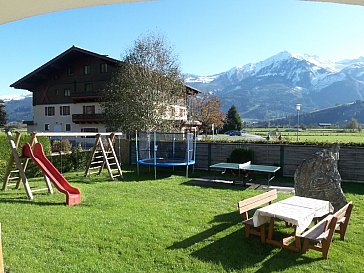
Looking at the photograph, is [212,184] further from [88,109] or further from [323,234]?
[88,109]

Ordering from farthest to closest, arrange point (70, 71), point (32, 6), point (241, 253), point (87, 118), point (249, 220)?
point (70, 71)
point (87, 118)
point (249, 220)
point (241, 253)
point (32, 6)

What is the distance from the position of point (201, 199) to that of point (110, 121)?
19070mm

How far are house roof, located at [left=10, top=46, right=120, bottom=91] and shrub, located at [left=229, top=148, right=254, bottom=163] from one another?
21.0 meters

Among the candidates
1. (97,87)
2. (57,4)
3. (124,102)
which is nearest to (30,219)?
(57,4)

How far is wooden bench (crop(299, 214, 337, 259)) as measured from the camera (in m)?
5.07

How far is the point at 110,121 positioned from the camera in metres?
26.8

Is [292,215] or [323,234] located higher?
[292,215]

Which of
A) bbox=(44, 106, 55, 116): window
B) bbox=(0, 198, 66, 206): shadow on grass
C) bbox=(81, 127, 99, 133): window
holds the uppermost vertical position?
bbox=(44, 106, 55, 116): window

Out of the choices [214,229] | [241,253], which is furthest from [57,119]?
[241,253]

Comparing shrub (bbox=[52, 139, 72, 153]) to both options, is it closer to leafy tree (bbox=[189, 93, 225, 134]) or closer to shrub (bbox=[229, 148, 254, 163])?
shrub (bbox=[229, 148, 254, 163])

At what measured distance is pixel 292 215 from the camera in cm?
537

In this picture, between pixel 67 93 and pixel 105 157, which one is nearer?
pixel 105 157

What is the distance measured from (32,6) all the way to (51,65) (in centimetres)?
3925

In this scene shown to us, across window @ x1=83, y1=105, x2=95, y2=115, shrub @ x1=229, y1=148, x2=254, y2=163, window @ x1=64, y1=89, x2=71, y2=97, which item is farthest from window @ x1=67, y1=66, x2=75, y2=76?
shrub @ x1=229, y1=148, x2=254, y2=163
